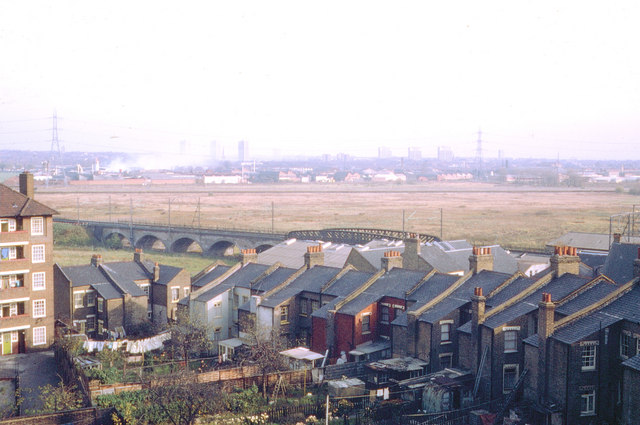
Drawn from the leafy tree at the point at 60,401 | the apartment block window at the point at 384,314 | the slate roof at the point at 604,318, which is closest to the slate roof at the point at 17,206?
the leafy tree at the point at 60,401

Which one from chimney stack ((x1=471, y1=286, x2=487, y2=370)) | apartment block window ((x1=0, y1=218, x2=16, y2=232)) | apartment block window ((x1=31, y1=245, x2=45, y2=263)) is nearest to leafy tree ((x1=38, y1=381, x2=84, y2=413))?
apartment block window ((x1=31, y1=245, x2=45, y2=263))

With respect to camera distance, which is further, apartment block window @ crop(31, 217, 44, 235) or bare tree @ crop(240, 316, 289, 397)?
apartment block window @ crop(31, 217, 44, 235)

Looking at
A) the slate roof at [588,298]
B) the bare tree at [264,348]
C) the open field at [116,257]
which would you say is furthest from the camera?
the open field at [116,257]

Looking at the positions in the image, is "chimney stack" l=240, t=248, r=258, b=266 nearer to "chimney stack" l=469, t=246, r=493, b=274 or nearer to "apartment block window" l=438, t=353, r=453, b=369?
"chimney stack" l=469, t=246, r=493, b=274

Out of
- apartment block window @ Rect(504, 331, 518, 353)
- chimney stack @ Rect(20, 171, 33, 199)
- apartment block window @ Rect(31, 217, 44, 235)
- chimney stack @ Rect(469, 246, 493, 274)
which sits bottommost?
apartment block window @ Rect(504, 331, 518, 353)

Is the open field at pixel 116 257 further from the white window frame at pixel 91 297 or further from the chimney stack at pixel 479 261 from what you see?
the chimney stack at pixel 479 261

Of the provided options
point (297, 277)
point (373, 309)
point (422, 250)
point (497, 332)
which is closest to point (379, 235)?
point (422, 250)

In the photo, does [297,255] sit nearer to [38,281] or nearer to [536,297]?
[38,281]
